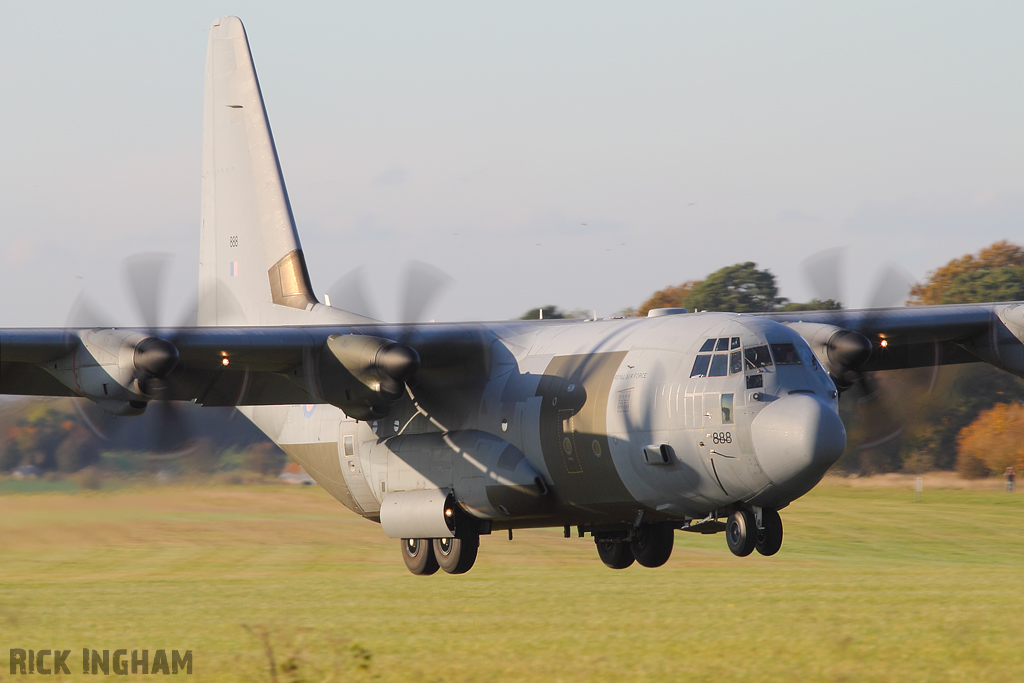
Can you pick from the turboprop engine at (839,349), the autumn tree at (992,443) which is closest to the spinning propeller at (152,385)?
the turboprop engine at (839,349)

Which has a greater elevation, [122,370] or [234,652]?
[122,370]

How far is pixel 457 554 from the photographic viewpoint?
723 inches

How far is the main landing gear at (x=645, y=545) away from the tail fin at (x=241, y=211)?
6952mm

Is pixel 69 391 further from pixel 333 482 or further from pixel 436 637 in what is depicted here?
pixel 436 637

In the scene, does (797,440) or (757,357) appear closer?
(797,440)

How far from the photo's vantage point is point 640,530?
19203 mm

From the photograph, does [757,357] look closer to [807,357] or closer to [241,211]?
[807,357]

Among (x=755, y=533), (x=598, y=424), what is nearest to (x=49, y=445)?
(x=598, y=424)

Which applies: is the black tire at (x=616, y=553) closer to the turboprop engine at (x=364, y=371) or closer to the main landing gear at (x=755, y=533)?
the main landing gear at (x=755, y=533)

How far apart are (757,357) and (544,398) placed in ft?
11.0

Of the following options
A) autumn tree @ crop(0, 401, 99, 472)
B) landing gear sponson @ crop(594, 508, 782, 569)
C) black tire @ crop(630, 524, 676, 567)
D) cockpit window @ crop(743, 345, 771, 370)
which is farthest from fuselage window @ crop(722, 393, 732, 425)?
autumn tree @ crop(0, 401, 99, 472)

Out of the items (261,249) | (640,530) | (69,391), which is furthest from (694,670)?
(261,249)

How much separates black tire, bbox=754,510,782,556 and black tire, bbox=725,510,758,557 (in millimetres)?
92

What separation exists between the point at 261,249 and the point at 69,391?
5.98 metres
